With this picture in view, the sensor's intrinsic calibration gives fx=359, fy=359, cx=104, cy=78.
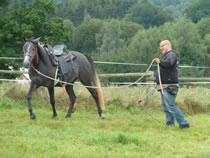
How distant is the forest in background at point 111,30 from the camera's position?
3631 cm

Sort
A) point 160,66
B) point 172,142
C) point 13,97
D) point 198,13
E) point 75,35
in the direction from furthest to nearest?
point 198,13
point 75,35
point 13,97
point 160,66
point 172,142

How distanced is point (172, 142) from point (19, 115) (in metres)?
4.50

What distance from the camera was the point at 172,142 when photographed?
6.74m

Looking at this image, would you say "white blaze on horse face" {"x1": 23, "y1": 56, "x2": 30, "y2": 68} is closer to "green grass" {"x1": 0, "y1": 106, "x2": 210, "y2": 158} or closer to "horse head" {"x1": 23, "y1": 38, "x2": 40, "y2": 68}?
"horse head" {"x1": 23, "y1": 38, "x2": 40, "y2": 68}

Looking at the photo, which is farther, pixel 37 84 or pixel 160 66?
pixel 37 84

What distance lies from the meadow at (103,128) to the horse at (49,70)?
0.66m

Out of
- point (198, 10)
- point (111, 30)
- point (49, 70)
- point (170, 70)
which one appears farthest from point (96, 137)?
point (198, 10)

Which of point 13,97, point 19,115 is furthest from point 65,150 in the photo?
point 13,97

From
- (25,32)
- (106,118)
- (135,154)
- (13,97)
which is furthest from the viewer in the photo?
(25,32)

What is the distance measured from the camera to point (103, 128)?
8.27 metres

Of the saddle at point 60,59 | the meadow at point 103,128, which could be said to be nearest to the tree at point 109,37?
the meadow at point 103,128

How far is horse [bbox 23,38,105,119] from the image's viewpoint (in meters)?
8.81

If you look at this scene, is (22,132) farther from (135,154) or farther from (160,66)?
(160,66)

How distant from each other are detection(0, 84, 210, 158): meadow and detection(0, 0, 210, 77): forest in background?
441 centimetres
